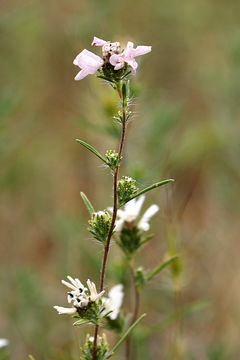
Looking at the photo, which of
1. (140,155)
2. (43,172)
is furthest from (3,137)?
(43,172)

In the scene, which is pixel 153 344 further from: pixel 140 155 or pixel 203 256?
pixel 140 155

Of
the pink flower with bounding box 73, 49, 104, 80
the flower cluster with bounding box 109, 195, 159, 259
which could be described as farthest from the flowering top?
the flower cluster with bounding box 109, 195, 159, 259

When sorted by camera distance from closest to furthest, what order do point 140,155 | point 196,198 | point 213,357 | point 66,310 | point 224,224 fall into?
point 66,310
point 213,357
point 140,155
point 224,224
point 196,198

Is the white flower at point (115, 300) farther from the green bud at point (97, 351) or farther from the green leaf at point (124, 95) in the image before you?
the green leaf at point (124, 95)

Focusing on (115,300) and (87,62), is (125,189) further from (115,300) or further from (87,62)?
(115,300)

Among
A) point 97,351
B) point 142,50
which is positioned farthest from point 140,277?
point 142,50
